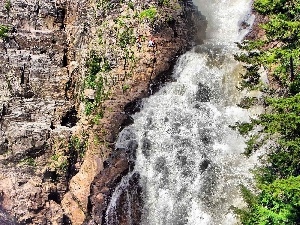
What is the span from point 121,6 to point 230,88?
27.6ft

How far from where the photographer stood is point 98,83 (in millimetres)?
24953

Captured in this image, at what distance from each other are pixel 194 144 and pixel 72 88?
823cm

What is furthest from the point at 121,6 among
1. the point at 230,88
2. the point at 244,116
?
the point at 244,116

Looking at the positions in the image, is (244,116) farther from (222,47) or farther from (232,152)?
(222,47)

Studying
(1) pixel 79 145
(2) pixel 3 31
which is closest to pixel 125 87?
(1) pixel 79 145

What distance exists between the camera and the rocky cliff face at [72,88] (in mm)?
23406

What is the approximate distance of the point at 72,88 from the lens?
25.8 metres

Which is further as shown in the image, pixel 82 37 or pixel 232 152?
pixel 82 37

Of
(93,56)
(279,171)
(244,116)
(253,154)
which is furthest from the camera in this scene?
(93,56)

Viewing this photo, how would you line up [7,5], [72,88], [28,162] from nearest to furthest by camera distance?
[28,162]
[72,88]
[7,5]

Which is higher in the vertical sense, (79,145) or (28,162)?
(79,145)

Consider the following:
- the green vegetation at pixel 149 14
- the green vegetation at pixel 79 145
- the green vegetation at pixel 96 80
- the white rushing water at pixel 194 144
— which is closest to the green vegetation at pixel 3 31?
the green vegetation at pixel 96 80

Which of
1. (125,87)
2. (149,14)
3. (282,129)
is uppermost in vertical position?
(149,14)

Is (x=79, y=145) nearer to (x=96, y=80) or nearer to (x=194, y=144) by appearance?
(x=96, y=80)
